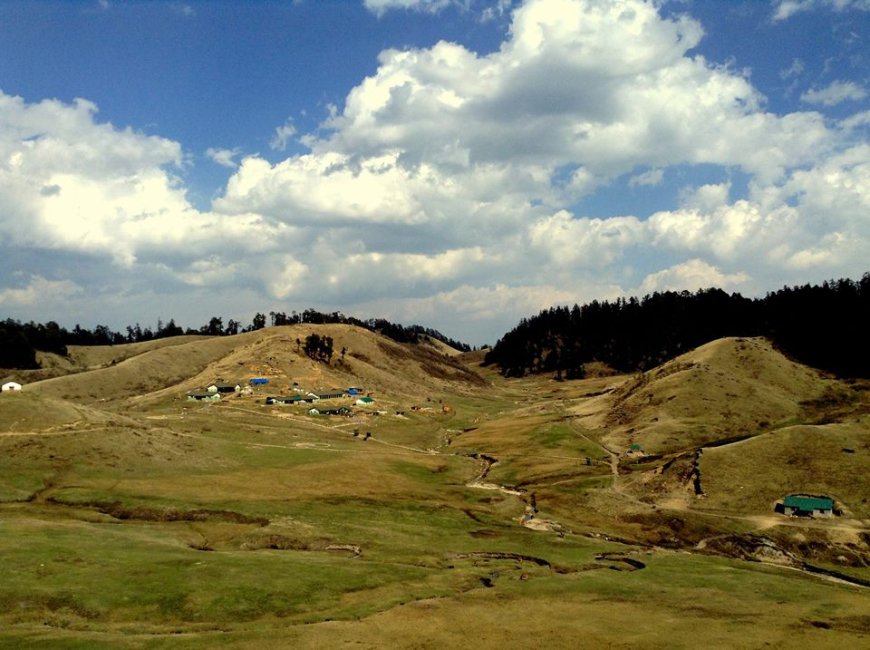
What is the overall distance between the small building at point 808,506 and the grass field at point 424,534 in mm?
1651

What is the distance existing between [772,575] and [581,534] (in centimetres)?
2344

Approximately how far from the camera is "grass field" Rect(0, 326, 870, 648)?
40.5 metres

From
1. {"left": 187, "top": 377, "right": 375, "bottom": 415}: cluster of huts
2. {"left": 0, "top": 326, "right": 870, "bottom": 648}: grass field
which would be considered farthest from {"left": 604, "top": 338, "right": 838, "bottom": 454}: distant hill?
{"left": 187, "top": 377, "right": 375, "bottom": 415}: cluster of huts

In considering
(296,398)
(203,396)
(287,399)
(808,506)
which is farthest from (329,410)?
(808,506)

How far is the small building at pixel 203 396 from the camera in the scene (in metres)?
181

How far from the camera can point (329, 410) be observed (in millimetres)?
177500

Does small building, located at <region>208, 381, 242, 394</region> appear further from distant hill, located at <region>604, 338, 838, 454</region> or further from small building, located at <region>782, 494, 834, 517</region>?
small building, located at <region>782, 494, 834, 517</region>

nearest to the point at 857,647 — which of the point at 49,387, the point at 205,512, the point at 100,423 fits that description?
the point at 205,512

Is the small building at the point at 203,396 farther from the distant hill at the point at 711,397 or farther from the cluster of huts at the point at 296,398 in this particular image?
the distant hill at the point at 711,397

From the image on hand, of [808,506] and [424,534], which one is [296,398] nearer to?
[424,534]

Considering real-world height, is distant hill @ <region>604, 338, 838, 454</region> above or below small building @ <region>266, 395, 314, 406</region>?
above

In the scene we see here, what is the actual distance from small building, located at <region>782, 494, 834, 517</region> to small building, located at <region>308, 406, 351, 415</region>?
11966 cm

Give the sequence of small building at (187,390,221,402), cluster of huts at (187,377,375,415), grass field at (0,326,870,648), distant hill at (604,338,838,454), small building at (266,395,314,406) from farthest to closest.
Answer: small building at (187,390,221,402) → small building at (266,395,314,406) → cluster of huts at (187,377,375,415) → distant hill at (604,338,838,454) → grass field at (0,326,870,648)

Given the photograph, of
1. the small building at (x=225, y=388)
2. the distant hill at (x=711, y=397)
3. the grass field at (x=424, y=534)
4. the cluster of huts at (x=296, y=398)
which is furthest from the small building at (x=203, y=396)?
the distant hill at (x=711, y=397)
